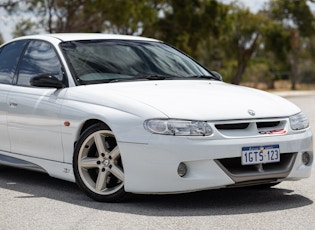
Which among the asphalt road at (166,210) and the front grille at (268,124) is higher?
the front grille at (268,124)

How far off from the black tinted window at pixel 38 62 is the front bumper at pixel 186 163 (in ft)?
4.99

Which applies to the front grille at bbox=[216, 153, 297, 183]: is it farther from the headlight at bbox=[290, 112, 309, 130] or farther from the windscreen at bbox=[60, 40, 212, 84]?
the windscreen at bbox=[60, 40, 212, 84]

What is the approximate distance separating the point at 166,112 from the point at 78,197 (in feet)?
4.30

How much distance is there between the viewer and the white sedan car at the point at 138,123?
616cm

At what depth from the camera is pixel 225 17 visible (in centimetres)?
4919

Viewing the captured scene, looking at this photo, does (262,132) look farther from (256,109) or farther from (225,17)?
(225,17)

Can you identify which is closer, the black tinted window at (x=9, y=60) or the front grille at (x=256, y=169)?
the front grille at (x=256, y=169)

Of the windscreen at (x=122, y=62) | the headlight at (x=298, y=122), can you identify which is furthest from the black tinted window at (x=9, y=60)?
the headlight at (x=298, y=122)

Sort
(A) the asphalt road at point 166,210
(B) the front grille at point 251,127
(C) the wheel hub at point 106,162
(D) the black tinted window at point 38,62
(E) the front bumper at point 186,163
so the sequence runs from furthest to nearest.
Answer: (D) the black tinted window at point 38,62
(C) the wheel hub at point 106,162
(B) the front grille at point 251,127
(E) the front bumper at point 186,163
(A) the asphalt road at point 166,210

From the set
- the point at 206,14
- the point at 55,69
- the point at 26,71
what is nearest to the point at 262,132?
the point at 55,69

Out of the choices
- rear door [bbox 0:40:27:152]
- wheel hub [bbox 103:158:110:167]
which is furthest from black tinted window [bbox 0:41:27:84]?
wheel hub [bbox 103:158:110:167]

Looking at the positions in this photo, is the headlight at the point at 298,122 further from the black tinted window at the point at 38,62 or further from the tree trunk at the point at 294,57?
the tree trunk at the point at 294,57

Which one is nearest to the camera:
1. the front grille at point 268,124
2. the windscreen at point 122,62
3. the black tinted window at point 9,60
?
the front grille at point 268,124

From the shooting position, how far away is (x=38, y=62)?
26.0 ft
